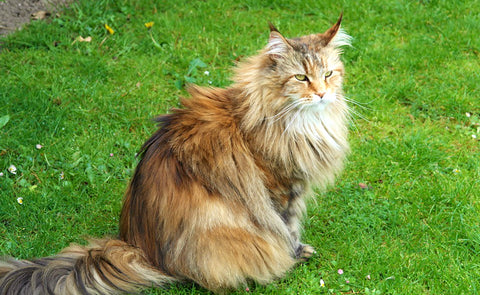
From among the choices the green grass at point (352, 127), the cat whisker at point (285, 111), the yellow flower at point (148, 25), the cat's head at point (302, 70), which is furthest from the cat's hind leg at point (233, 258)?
the yellow flower at point (148, 25)

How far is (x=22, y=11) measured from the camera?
5617 millimetres

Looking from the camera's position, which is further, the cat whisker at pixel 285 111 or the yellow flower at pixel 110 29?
the yellow flower at pixel 110 29

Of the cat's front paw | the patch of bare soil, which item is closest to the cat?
the cat's front paw

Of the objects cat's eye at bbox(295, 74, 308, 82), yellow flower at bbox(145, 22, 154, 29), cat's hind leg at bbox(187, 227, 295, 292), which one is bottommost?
cat's hind leg at bbox(187, 227, 295, 292)

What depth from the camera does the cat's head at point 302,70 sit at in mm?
3031

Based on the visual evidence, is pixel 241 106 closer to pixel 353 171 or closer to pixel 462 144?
pixel 353 171

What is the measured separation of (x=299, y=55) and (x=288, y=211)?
0.95 metres

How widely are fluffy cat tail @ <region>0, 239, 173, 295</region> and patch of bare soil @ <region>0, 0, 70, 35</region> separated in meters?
3.25

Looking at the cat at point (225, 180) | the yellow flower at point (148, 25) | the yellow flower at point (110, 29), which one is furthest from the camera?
the yellow flower at point (148, 25)

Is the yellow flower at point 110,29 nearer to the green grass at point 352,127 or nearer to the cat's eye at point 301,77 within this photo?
the green grass at point 352,127

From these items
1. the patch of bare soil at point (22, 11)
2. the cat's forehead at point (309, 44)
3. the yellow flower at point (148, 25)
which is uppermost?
the cat's forehead at point (309, 44)

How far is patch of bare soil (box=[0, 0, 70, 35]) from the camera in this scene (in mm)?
5469

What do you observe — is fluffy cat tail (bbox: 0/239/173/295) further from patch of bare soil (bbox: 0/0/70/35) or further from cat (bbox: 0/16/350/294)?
patch of bare soil (bbox: 0/0/70/35)

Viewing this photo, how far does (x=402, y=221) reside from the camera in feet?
12.3
